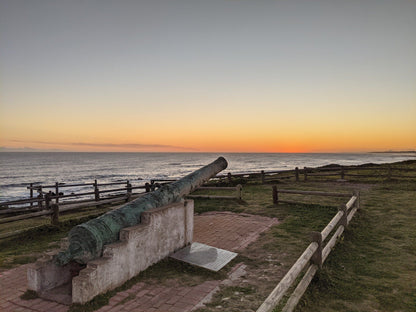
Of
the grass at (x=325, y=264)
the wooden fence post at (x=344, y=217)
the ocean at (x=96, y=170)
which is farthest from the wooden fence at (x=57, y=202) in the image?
the ocean at (x=96, y=170)

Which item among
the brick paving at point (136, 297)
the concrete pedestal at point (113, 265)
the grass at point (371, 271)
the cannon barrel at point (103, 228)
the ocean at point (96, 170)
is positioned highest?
the cannon barrel at point (103, 228)

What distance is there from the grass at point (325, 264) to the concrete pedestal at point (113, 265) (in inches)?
6.7

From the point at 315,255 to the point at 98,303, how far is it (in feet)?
10.9

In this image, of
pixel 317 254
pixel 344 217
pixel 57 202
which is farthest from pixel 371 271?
pixel 57 202

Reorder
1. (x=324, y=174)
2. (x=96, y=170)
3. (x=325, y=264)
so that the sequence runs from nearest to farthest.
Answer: (x=325, y=264) → (x=324, y=174) → (x=96, y=170)

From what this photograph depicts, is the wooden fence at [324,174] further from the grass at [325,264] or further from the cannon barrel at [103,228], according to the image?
the cannon barrel at [103,228]

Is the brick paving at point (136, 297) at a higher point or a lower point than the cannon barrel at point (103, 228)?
lower

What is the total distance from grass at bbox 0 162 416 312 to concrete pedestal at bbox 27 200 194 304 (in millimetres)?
169

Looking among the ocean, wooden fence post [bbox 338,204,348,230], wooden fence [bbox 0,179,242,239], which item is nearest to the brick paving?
wooden fence [bbox 0,179,242,239]

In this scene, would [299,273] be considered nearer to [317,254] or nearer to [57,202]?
[317,254]

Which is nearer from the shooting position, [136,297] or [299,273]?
[299,273]

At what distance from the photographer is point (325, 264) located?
4.88 meters

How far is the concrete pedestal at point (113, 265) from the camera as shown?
3.82 meters

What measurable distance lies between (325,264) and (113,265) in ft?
11.9
